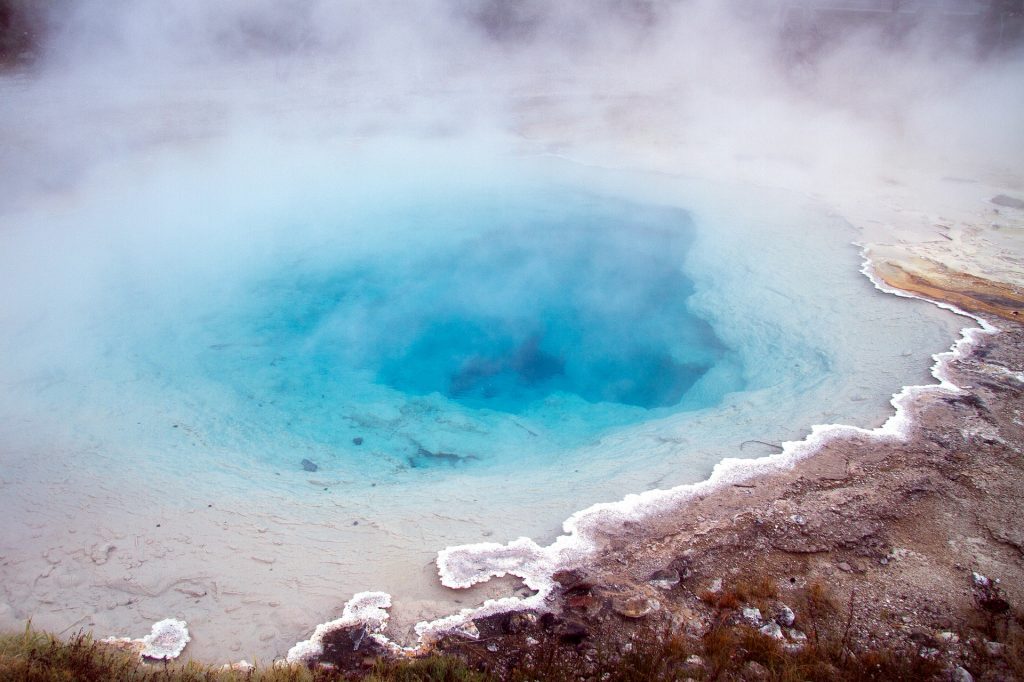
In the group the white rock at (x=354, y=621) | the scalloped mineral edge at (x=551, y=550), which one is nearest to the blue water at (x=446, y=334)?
the scalloped mineral edge at (x=551, y=550)

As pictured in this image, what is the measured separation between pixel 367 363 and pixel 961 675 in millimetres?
3154

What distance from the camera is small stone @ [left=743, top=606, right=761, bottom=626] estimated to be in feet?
6.97

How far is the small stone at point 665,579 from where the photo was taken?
225cm

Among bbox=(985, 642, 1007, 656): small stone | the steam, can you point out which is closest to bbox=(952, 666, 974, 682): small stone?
bbox=(985, 642, 1007, 656): small stone

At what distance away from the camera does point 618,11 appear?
10625 mm

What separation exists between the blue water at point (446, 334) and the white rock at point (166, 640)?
978 millimetres

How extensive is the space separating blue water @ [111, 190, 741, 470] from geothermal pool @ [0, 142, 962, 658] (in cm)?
2

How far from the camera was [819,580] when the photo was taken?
7.43ft

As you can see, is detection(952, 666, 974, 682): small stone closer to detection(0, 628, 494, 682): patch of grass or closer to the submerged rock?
the submerged rock

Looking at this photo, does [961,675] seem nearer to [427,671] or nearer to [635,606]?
[635,606]

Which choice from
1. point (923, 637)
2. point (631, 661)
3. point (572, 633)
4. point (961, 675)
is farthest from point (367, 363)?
point (961, 675)

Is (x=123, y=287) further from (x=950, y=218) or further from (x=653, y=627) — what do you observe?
(x=950, y=218)

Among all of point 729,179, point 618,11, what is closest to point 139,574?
point 729,179

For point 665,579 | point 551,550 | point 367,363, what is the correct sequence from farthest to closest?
point 367,363, point 551,550, point 665,579
